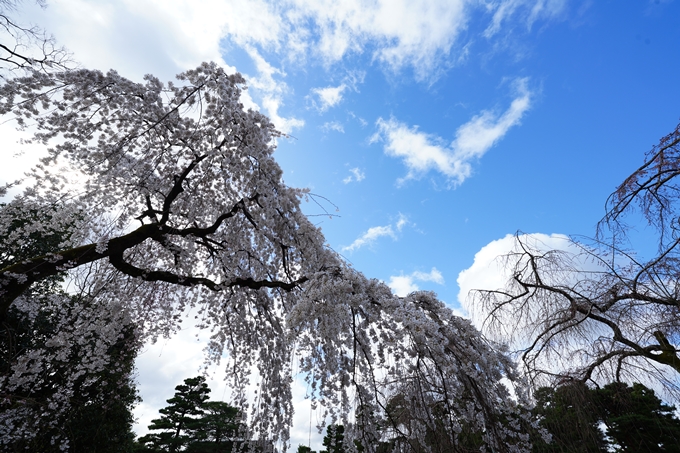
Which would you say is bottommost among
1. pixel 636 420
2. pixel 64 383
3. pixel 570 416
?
pixel 570 416

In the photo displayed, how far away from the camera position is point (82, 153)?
5.83 metres

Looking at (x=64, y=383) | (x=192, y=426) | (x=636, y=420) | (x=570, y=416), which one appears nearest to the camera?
(x=570, y=416)

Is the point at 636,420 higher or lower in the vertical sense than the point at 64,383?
lower

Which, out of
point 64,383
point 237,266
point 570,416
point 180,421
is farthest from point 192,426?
point 570,416

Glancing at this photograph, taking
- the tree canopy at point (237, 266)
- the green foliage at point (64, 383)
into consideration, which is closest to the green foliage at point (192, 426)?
the green foliage at point (64, 383)

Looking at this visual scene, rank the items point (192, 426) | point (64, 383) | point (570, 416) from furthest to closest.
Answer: point (192, 426) → point (64, 383) → point (570, 416)

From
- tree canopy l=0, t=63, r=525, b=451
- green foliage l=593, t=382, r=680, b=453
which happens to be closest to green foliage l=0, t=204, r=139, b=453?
tree canopy l=0, t=63, r=525, b=451

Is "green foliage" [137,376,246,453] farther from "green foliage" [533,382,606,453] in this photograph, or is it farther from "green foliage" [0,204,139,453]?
"green foliage" [533,382,606,453]

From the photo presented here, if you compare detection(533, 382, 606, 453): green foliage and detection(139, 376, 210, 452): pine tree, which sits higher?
detection(139, 376, 210, 452): pine tree

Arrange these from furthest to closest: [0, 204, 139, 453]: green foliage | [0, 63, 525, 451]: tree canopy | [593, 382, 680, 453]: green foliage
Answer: [0, 204, 139, 453]: green foliage
[593, 382, 680, 453]: green foliage
[0, 63, 525, 451]: tree canopy

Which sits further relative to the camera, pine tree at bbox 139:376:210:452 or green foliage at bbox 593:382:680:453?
pine tree at bbox 139:376:210:452

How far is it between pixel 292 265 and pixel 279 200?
4.42ft

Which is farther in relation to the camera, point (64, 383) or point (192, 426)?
point (192, 426)

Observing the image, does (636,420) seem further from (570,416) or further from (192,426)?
(192,426)
